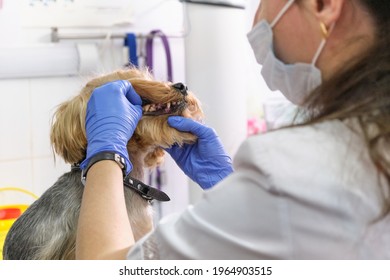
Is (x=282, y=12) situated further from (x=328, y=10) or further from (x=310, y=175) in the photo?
(x=310, y=175)

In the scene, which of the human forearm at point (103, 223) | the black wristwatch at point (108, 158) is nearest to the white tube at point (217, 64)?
the black wristwatch at point (108, 158)

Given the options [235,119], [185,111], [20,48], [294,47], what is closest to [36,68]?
[20,48]

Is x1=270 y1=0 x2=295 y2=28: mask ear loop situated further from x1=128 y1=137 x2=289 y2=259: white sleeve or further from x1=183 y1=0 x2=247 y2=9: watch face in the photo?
x1=183 y1=0 x2=247 y2=9: watch face

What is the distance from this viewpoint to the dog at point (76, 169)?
1.26 metres

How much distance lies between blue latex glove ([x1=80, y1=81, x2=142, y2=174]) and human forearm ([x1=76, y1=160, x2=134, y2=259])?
0.16 metres

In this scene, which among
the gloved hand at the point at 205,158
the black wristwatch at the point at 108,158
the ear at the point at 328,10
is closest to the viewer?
the ear at the point at 328,10

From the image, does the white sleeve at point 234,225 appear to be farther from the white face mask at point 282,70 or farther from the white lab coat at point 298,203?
the white face mask at point 282,70

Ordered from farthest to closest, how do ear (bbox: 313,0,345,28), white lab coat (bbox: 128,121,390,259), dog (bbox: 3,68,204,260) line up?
dog (bbox: 3,68,204,260) < ear (bbox: 313,0,345,28) < white lab coat (bbox: 128,121,390,259)

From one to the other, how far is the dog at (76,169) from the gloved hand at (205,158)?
38mm

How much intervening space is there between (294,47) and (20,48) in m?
1.39

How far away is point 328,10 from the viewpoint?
32.0 inches

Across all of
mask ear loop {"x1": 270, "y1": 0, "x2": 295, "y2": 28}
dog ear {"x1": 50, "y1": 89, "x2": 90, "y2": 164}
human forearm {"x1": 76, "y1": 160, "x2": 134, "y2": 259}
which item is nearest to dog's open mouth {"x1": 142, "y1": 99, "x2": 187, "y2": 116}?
dog ear {"x1": 50, "y1": 89, "x2": 90, "y2": 164}

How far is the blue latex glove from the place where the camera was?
45.3 inches
